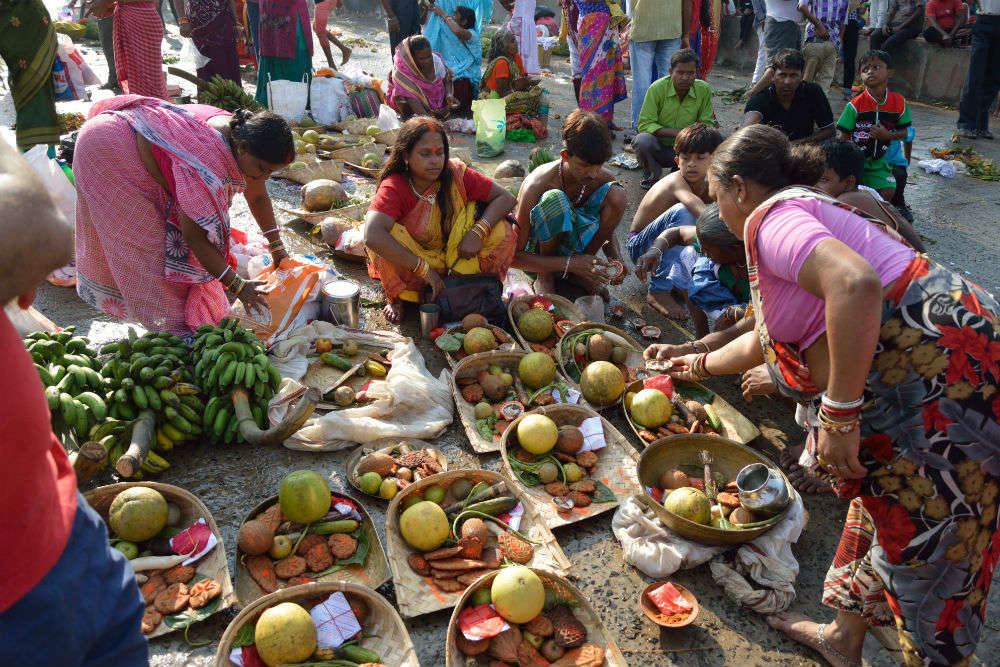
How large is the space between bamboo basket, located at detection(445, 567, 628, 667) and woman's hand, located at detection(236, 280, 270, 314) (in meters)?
2.18

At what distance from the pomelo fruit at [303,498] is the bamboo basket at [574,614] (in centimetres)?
74

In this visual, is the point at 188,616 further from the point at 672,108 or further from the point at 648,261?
the point at 672,108

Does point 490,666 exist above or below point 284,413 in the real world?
below

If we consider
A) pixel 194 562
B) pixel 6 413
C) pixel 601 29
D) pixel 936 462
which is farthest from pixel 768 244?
pixel 601 29

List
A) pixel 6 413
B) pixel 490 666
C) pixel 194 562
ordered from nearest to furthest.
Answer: pixel 6 413 → pixel 490 666 → pixel 194 562

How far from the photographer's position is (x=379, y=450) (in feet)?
10.9

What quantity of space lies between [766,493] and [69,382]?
3.23 m

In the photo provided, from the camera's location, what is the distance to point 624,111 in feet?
34.4

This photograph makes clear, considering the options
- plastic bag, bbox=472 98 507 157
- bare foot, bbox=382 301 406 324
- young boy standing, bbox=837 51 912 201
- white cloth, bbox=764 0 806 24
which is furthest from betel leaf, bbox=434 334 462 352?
white cloth, bbox=764 0 806 24

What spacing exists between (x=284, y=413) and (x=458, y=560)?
4.46 feet

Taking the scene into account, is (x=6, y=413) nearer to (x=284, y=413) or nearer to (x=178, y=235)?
(x=284, y=413)

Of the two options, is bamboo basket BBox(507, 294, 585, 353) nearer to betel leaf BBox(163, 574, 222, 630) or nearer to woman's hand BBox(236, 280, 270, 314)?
woman's hand BBox(236, 280, 270, 314)

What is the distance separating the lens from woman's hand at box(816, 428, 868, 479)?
193cm

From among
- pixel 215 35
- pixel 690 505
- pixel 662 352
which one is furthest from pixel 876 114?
pixel 215 35
